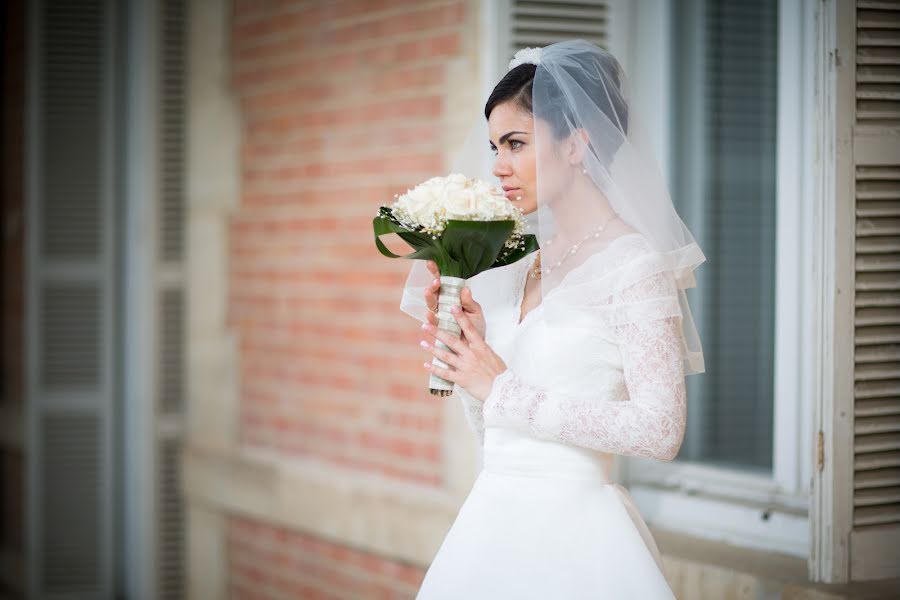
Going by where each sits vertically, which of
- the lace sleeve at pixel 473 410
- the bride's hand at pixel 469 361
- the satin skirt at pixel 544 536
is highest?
the bride's hand at pixel 469 361

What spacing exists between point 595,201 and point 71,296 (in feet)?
12.1

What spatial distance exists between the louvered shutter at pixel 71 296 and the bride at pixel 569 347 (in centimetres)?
335

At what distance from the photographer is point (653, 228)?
1978mm

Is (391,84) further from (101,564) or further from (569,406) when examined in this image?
(101,564)

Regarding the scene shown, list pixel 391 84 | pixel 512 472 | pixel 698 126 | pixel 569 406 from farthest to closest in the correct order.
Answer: pixel 391 84 → pixel 698 126 → pixel 512 472 → pixel 569 406

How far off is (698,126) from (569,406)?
1720mm

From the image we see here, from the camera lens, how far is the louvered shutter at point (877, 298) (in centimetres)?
230

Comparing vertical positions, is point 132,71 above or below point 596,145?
above

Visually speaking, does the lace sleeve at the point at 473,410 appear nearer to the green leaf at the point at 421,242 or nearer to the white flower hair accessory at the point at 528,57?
the green leaf at the point at 421,242

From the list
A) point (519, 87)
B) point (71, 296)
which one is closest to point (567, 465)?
point (519, 87)

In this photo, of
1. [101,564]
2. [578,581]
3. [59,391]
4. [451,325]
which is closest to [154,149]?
[59,391]

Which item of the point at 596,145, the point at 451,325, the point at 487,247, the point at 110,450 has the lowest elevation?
the point at 110,450

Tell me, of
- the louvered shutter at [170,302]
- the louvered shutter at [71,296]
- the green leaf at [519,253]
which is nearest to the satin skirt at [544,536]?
Result: the green leaf at [519,253]

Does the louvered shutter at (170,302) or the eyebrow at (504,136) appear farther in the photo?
the louvered shutter at (170,302)
